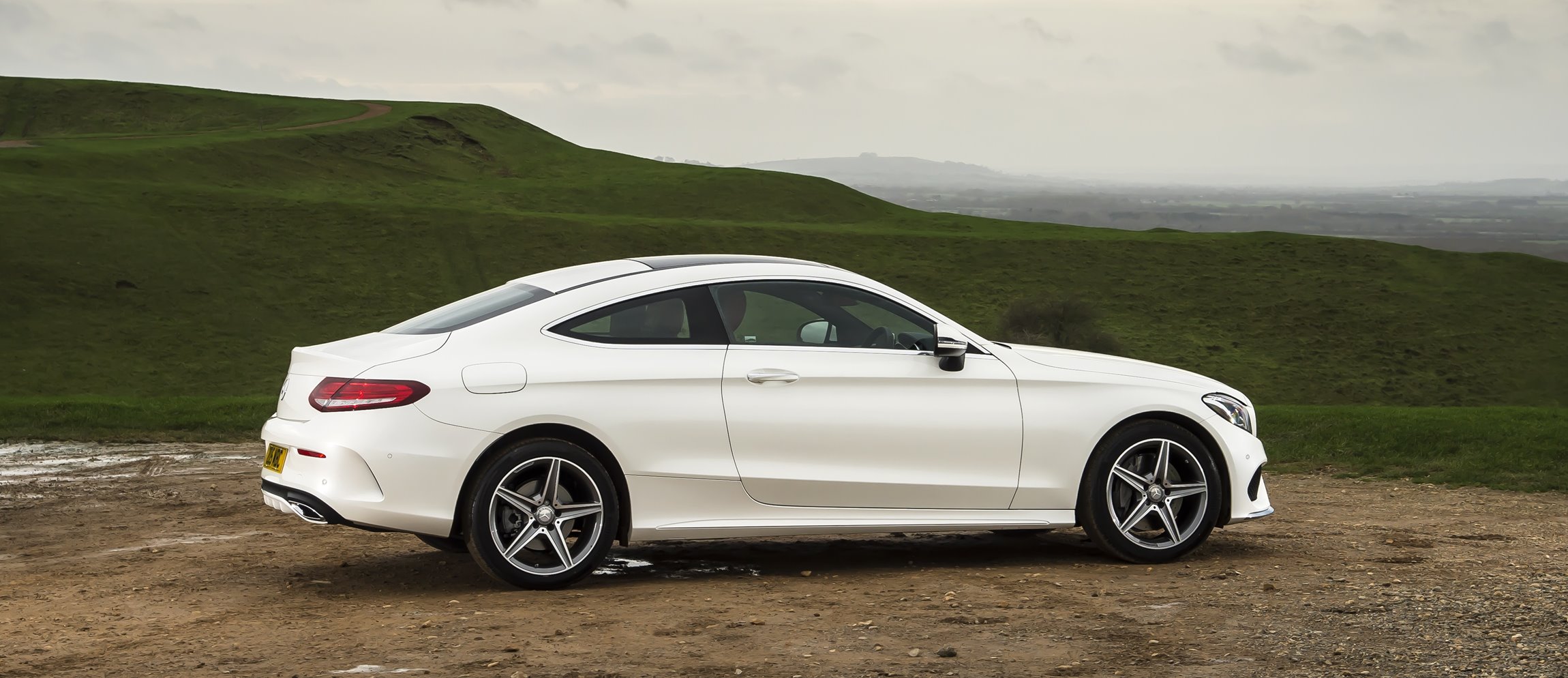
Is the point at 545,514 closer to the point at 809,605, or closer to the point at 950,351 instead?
the point at 809,605

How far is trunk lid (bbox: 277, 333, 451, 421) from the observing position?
21.6 ft

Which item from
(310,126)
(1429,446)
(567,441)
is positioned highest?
(310,126)

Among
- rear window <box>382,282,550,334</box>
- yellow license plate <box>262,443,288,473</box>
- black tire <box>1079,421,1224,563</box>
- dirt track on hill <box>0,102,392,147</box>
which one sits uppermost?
dirt track on hill <box>0,102,392,147</box>

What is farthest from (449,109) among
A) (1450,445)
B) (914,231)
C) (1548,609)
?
(1548,609)

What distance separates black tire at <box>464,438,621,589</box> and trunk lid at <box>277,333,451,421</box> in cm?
66

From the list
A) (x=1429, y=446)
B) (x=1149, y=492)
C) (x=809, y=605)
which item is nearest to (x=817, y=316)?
(x=809, y=605)

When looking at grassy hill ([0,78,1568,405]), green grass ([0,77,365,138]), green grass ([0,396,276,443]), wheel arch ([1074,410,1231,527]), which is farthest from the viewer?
green grass ([0,77,365,138])

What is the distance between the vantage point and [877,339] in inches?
287

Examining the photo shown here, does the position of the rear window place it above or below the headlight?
above

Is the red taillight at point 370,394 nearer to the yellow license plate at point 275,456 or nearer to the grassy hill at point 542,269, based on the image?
the yellow license plate at point 275,456

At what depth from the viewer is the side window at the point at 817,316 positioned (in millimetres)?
7129

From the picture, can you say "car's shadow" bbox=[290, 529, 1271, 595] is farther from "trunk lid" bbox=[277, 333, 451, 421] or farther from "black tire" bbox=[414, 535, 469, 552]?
"trunk lid" bbox=[277, 333, 451, 421]

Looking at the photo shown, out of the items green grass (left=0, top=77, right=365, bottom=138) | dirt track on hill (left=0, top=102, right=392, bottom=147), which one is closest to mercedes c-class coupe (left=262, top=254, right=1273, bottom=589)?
dirt track on hill (left=0, top=102, right=392, bottom=147)

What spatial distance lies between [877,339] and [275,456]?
302cm
